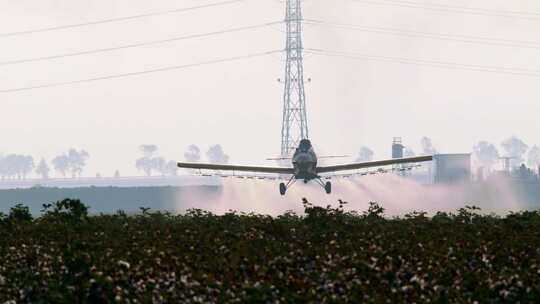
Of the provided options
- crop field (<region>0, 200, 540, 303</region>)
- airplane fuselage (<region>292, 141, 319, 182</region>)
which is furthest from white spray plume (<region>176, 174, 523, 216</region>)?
crop field (<region>0, 200, 540, 303</region>)

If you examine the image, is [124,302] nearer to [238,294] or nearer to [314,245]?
[238,294]

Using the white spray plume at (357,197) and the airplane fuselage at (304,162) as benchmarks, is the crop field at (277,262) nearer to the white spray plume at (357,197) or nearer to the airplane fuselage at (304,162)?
the airplane fuselage at (304,162)

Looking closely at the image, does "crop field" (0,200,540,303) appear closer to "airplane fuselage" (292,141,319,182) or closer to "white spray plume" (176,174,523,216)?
"airplane fuselage" (292,141,319,182)

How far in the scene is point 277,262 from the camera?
20.5 m

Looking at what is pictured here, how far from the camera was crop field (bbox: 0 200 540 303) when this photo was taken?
1859cm

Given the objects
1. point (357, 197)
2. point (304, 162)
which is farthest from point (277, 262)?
point (357, 197)

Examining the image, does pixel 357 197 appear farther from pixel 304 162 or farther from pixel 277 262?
pixel 277 262

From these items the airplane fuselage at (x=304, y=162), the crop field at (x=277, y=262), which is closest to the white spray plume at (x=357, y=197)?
the airplane fuselage at (x=304, y=162)

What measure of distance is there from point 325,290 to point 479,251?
13.9 ft

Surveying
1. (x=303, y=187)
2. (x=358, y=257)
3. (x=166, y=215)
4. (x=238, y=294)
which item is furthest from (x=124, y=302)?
(x=303, y=187)

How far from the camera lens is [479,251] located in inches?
833

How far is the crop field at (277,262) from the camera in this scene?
61.0 feet

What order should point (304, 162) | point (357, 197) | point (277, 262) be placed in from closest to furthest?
point (277, 262), point (304, 162), point (357, 197)

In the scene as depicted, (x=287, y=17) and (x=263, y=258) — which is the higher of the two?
(x=287, y=17)
